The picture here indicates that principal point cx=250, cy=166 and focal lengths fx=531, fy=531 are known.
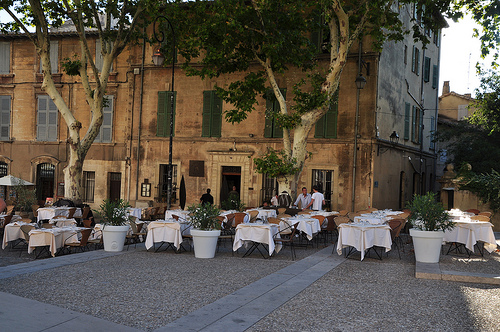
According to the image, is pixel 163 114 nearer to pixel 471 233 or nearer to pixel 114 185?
pixel 114 185

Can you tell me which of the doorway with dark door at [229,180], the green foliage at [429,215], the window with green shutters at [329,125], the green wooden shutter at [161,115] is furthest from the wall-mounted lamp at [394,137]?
the green foliage at [429,215]

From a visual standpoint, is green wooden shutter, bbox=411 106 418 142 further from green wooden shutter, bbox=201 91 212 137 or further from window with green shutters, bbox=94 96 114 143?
window with green shutters, bbox=94 96 114 143

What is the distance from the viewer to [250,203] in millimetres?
21844

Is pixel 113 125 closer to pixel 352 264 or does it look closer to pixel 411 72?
pixel 411 72

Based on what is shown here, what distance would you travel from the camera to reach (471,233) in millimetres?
12109

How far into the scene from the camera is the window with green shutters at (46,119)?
25297mm

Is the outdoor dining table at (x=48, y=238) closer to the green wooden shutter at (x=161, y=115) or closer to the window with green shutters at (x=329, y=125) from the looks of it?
the window with green shutters at (x=329, y=125)

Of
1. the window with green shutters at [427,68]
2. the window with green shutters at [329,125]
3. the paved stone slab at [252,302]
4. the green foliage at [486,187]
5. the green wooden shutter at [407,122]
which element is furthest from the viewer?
the window with green shutters at [427,68]

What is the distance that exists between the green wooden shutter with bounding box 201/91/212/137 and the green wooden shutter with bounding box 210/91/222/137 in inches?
6.3

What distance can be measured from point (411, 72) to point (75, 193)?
16.2 metres

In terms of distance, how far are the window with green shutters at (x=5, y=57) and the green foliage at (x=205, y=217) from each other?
1914 cm

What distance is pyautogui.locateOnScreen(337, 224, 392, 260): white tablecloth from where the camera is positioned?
36.3ft


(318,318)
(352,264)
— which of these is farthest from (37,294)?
(352,264)

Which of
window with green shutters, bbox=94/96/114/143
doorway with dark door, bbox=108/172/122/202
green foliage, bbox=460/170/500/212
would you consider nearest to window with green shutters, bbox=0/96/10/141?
window with green shutters, bbox=94/96/114/143
